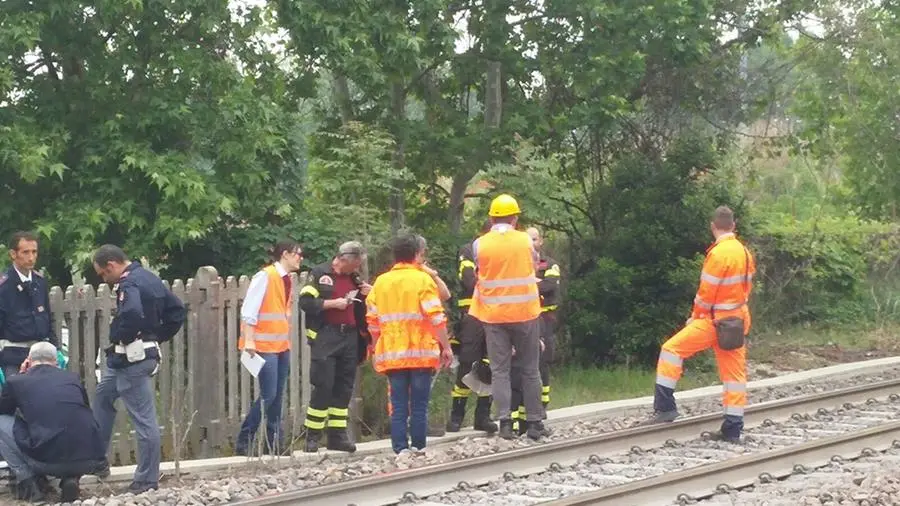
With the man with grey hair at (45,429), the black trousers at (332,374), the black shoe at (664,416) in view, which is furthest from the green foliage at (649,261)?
the man with grey hair at (45,429)

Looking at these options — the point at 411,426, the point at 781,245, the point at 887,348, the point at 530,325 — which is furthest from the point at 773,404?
the point at 781,245

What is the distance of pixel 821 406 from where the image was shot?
44.1 feet

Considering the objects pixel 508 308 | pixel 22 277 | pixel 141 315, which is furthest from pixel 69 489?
pixel 508 308

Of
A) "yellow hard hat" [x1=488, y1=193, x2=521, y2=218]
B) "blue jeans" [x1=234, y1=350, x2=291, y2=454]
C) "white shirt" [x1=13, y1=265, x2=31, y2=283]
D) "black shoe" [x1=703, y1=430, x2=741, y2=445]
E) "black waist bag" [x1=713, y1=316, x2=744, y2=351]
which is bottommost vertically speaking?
"black shoe" [x1=703, y1=430, x2=741, y2=445]

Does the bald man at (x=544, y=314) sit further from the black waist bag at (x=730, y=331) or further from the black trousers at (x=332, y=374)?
the black waist bag at (x=730, y=331)

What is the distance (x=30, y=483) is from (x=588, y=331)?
460 inches

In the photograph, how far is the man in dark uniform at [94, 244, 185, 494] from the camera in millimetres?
9266

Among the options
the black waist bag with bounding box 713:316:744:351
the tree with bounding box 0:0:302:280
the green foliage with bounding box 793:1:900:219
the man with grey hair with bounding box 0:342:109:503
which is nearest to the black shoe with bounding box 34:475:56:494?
the man with grey hair with bounding box 0:342:109:503

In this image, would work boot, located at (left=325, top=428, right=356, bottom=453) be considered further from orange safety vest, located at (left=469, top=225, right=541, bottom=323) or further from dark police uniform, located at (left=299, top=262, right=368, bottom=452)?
orange safety vest, located at (left=469, top=225, right=541, bottom=323)

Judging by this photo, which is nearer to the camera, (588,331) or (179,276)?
(179,276)

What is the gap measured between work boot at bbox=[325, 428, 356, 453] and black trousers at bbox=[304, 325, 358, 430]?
0.14ft

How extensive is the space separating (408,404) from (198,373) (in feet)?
6.30

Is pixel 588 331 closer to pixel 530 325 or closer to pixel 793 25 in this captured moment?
pixel 793 25

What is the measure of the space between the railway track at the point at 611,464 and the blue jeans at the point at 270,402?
6.69 ft
